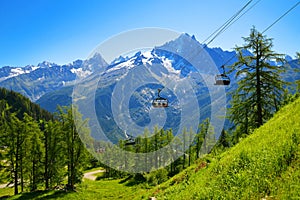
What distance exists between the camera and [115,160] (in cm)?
10431

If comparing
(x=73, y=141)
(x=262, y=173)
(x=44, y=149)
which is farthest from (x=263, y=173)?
(x=44, y=149)

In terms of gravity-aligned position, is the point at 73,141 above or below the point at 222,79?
below

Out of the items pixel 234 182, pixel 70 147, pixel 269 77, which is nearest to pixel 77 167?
pixel 70 147

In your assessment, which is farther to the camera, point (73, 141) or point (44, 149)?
point (44, 149)

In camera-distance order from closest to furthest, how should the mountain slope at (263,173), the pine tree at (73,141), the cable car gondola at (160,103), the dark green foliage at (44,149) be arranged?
the mountain slope at (263,173), the cable car gondola at (160,103), the dark green foliage at (44,149), the pine tree at (73,141)

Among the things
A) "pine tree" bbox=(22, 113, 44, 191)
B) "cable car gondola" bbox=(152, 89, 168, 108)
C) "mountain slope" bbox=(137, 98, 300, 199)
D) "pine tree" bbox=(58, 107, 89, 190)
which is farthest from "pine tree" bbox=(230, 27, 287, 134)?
"pine tree" bbox=(22, 113, 44, 191)

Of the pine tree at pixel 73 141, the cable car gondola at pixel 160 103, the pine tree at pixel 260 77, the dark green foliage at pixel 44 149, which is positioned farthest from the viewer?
the pine tree at pixel 73 141

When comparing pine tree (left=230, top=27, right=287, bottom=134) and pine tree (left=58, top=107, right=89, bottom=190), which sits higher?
pine tree (left=230, top=27, right=287, bottom=134)

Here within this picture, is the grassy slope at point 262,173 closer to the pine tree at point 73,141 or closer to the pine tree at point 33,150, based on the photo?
the pine tree at point 73,141

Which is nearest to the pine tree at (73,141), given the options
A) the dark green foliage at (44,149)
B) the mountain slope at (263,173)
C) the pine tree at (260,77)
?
the dark green foliage at (44,149)

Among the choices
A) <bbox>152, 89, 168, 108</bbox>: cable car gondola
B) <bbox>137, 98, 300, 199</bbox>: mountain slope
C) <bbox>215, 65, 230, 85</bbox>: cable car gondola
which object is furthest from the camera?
<bbox>152, 89, 168, 108</bbox>: cable car gondola

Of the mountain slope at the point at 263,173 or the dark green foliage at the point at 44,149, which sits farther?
the dark green foliage at the point at 44,149

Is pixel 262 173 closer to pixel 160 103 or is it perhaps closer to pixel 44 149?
pixel 160 103

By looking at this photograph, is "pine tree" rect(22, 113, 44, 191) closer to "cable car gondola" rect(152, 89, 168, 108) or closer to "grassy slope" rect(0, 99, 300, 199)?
"cable car gondola" rect(152, 89, 168, 108)
